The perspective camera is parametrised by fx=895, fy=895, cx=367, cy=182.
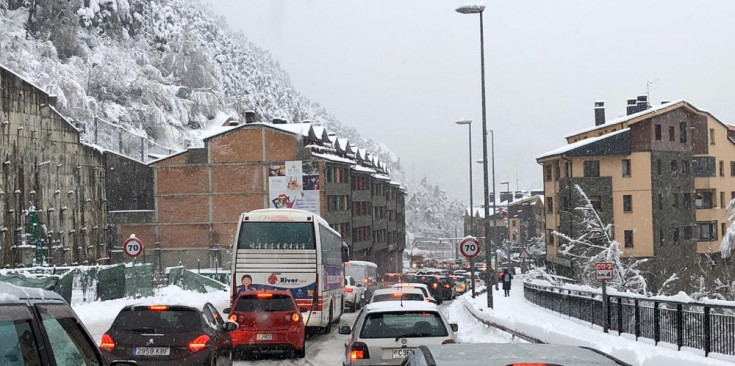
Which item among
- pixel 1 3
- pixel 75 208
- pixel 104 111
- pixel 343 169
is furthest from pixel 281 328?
pixel 1 3

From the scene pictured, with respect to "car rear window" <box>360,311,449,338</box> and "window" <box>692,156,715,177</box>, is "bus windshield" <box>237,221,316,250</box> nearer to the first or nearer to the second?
"car rear window" <box>360,311,449,338</box>

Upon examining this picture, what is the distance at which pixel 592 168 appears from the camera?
216 feet

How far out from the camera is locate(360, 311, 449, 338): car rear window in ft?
39.3

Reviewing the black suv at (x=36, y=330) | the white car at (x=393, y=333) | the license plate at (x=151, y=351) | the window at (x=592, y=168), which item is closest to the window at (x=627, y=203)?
the window at (x=592, y=168)

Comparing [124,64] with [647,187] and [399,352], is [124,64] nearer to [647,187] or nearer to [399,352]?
[647,187]

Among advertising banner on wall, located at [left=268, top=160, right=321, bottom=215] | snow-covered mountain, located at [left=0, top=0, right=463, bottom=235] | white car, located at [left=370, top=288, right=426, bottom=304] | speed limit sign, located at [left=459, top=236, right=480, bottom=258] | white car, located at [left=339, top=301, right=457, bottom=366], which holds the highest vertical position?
snow-covered mountain, located at [left=0, top=0, right=463, bottom=235]

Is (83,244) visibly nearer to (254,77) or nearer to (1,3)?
(1,3)

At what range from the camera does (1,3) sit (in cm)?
11600

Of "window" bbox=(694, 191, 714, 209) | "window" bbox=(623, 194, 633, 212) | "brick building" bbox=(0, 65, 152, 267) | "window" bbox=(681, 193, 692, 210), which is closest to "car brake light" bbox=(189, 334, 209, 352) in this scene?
"brick building" bbox=(0, 65, 152, 267)

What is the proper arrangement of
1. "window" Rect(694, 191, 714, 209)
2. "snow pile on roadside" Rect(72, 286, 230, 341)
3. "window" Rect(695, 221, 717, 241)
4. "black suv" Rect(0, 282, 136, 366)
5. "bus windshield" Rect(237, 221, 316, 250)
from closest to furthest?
1. "black suv" Rect(0, 282, 136, 366)
2. "bus windshield" Rect(237, 221, 316, 250)
3. "snow pile on roadside" Rect(72, 286, 230, 341)
4. "window" Rect(695, 221, 717, 241)
5. "window" Rect(694, 191, 714, 209)

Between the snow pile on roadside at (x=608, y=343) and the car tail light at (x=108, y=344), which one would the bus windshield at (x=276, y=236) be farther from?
the car tail light at (x=108, y=344)

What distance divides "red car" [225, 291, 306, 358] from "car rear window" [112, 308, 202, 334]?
5.71 metres

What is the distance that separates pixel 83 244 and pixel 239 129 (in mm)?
15541

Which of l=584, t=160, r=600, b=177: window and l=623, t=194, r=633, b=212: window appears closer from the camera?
l=623, t=194, r=633, b=212: window
